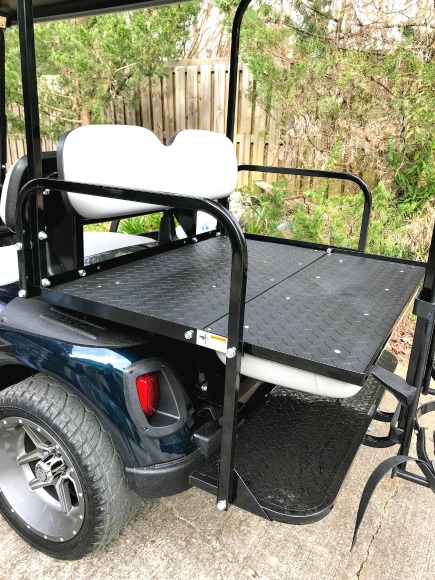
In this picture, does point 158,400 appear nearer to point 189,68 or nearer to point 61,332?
point 61,332

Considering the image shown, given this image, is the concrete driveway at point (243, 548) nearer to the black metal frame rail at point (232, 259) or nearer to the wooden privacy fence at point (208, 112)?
the black metal frame rail at point (232, 259)

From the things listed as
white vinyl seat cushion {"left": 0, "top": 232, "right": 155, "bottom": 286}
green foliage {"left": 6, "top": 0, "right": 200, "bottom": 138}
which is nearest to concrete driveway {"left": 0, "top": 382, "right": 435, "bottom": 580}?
white vinyl seat cushion {"left": 0, "top": 232, "right": 155, "bottom": 286}

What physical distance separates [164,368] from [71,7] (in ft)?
8.16

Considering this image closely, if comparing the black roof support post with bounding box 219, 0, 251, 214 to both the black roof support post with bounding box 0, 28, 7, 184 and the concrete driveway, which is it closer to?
the black roof support post with bounding box 0, 28, 7, 184

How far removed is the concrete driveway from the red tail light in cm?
69

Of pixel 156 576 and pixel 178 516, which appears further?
pixel 178 516

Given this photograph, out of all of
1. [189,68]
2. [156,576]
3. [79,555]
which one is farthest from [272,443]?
[189,68]

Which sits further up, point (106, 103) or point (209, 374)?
point (106, 103)

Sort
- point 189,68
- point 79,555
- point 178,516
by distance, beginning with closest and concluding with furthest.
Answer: point 79,555 → point 178,516 → point 189,68

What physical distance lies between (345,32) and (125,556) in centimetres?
442

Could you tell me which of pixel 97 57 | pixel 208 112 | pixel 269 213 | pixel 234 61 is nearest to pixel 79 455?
pixel 234 61

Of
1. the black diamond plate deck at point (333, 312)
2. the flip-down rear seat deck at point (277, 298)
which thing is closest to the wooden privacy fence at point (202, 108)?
the flip-down rear seat deck at point (277, 298)

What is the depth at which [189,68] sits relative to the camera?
588 centimetres

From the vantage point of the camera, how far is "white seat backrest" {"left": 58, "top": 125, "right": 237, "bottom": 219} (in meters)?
1.95
